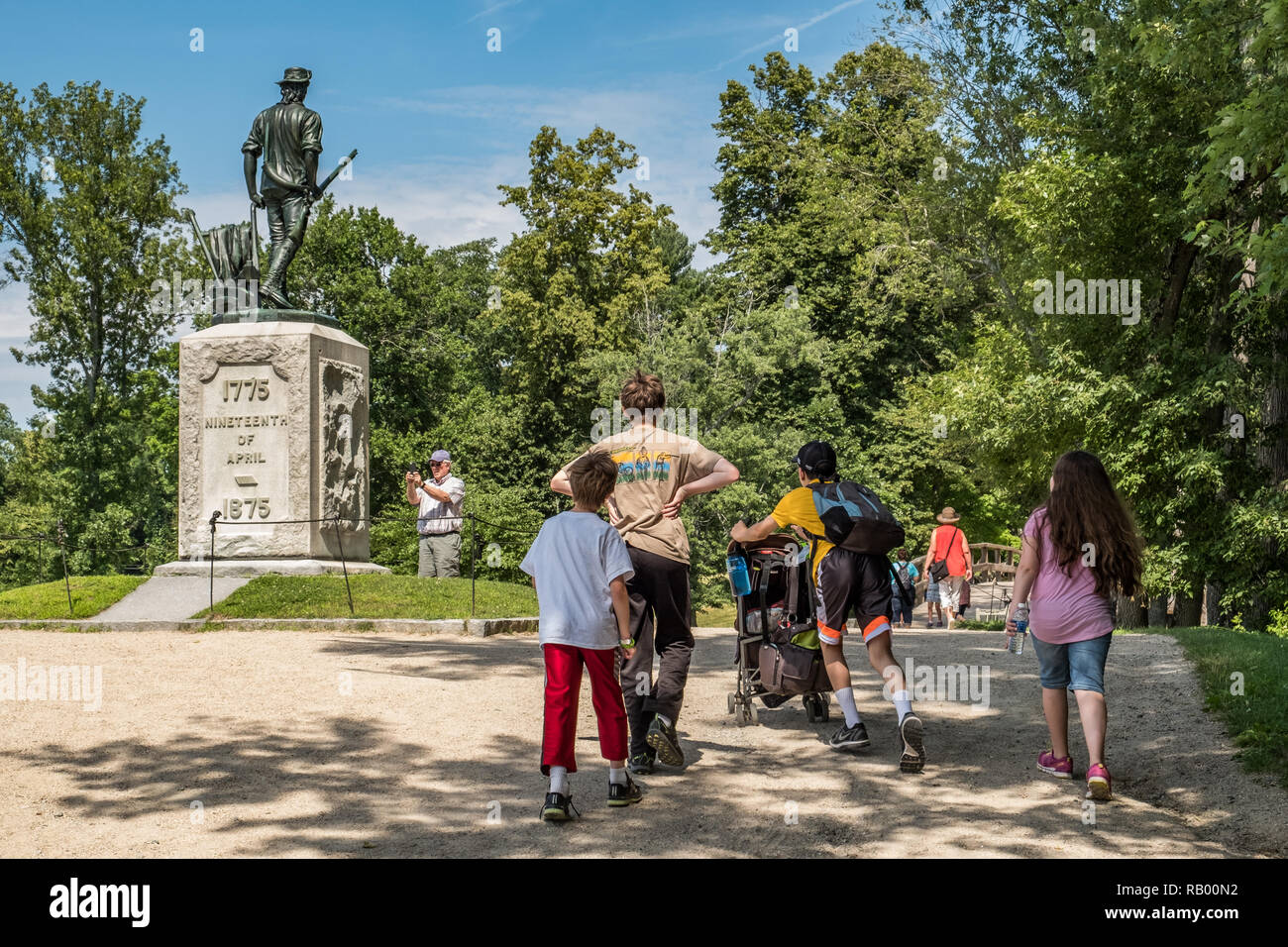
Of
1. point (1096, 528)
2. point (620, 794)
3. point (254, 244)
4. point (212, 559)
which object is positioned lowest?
point (620, 794)

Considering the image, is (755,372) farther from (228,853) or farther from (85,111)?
(228,853)

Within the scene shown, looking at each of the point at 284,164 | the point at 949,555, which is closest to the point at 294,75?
the point at 284,164

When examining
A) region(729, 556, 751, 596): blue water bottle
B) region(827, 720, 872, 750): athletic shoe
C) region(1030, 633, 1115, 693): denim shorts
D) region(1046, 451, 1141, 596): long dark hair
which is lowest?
region(827, 720, 872, 750): athletic shoe

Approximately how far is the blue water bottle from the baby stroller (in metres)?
0.05

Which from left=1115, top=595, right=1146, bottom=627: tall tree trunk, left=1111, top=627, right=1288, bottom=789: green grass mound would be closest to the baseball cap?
left=1111, top=627, right=1288, bottom=789: green grass mound

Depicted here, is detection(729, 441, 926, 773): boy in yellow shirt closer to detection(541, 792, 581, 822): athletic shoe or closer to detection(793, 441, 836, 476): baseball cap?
detection(793, 441, 836, 476): baseball cap

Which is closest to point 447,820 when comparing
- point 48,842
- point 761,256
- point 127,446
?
point 48,842

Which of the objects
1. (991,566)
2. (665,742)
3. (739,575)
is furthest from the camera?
(991,566)

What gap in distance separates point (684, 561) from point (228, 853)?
8.62 feet

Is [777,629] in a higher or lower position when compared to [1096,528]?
lower

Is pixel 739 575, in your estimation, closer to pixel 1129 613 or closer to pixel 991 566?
pixel 1129 613

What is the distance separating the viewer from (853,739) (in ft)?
23.3

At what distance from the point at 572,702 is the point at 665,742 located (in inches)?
45.0

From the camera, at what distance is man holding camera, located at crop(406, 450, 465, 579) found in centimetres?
1459
